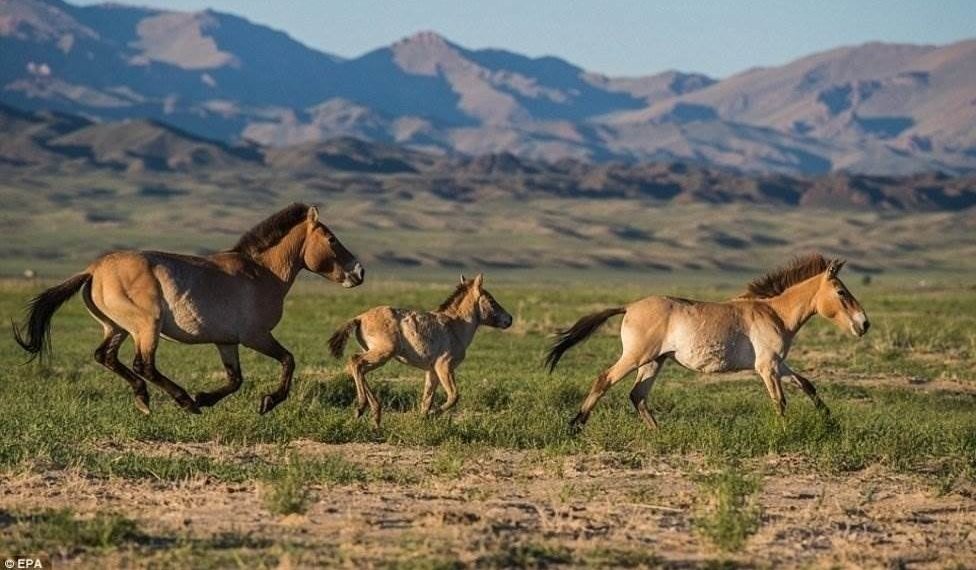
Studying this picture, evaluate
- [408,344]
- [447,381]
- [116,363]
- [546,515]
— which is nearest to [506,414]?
[447,381]

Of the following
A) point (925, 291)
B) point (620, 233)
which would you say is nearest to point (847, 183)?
point (620, 233)

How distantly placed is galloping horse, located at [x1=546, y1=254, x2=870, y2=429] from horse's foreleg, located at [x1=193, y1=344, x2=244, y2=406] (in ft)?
9.16

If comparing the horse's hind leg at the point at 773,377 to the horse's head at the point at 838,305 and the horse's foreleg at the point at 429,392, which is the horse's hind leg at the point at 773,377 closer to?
the horse's head at the point at 838,305

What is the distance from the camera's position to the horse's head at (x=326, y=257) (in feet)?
50.7

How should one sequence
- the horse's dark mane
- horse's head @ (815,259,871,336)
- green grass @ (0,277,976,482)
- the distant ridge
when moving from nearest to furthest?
green grass @ (0,277,976,482) < horse's head @ (815,259,871,336) < the horse's dark mane < the distant ridge

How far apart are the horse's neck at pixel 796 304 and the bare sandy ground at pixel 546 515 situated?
2.63 meters

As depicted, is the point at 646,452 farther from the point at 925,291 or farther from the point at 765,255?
the point at 765,255

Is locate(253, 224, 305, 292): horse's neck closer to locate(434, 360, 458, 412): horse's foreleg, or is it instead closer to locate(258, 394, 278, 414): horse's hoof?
locate(258, 394, 278, 414): horse's hoof

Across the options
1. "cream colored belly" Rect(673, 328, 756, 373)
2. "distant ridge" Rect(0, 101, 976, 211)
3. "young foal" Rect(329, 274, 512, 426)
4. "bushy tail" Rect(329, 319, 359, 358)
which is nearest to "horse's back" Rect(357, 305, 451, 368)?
"young foal" Rect(329, 274, 512, 426)

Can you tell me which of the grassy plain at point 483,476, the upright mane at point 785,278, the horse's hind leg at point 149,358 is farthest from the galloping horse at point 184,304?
the upright mane at point 785,278

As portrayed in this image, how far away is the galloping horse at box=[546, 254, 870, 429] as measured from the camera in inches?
574

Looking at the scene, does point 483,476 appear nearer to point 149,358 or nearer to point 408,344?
point 149,358

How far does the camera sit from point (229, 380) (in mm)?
14867

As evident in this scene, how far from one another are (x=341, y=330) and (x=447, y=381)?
3.39 ft
